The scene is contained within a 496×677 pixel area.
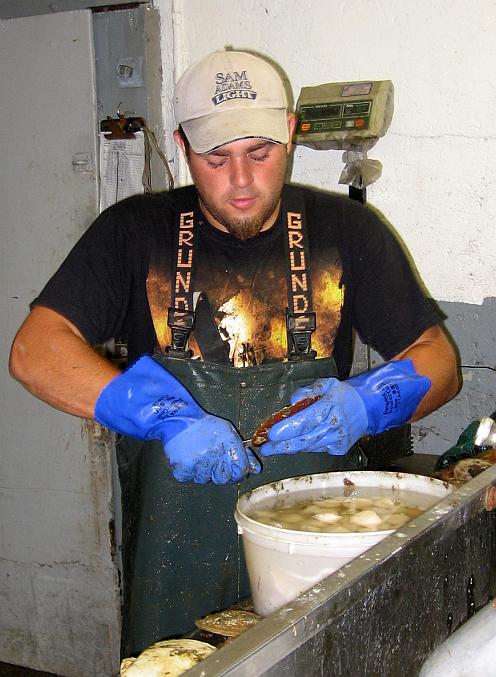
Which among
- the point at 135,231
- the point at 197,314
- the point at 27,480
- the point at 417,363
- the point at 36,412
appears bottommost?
the point at 27,480

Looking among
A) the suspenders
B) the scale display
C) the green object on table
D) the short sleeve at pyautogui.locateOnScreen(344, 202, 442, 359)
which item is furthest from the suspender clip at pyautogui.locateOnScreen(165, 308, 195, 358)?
the scale display

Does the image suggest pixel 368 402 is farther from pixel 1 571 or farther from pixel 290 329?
pixel 1 571

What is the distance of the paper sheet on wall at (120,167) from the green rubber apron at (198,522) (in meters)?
1.20

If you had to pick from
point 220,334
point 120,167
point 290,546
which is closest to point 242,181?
point 220,334

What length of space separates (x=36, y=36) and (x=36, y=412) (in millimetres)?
1374

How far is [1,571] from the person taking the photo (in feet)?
10.6

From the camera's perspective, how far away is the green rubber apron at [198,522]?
175cm

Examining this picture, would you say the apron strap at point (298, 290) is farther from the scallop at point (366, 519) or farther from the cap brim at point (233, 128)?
the scallop at point (366, 519)

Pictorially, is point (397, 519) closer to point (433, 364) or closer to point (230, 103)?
point (433, 364)

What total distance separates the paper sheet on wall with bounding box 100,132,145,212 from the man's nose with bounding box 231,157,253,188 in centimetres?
105

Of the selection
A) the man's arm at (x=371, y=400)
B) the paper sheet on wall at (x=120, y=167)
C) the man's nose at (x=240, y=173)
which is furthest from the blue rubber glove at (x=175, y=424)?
the paper sheet on wall at (x=120, y=167)

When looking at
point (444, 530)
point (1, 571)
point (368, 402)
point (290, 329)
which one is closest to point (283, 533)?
point (444, 530)

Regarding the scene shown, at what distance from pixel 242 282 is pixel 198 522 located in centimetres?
58

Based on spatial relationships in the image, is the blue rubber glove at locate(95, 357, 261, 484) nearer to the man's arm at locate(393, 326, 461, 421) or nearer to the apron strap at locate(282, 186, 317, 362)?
the apron strap at locate(282, 186, 317, 362)
